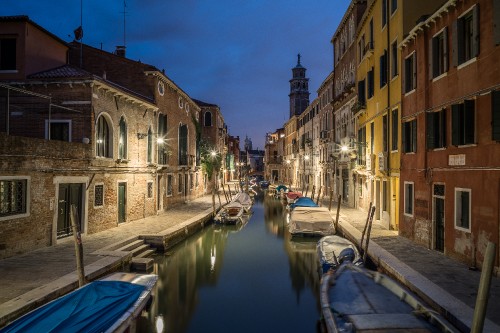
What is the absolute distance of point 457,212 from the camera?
37.3ft

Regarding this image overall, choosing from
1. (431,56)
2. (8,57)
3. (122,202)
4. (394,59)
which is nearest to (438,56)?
(431,56)

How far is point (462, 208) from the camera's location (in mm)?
11250

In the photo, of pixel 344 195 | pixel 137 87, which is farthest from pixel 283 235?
pixel 137 87

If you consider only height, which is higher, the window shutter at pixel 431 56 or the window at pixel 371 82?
the window at pixel 371 82

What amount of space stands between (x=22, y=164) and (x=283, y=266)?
372 inches

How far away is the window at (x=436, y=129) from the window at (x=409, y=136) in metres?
1.22

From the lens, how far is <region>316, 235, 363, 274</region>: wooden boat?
465 inches

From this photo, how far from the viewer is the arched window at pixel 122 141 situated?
18547 millimetres

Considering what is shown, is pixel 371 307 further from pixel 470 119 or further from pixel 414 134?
pixel 414 134

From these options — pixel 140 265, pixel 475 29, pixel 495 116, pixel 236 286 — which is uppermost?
pixel 475 29

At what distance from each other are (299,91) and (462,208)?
187 ft

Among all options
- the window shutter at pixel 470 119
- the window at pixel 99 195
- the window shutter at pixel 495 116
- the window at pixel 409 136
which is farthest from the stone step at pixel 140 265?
the window shutter at pixel 495 116

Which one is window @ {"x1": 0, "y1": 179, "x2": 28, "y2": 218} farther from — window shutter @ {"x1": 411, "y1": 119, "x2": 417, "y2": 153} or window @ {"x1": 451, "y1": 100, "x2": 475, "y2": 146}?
window shutter @ {"x1": 411, "y1": 119, "x2": 417, "y2": 153}

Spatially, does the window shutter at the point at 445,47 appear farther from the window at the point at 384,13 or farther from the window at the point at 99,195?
the window at the point at 99,195
